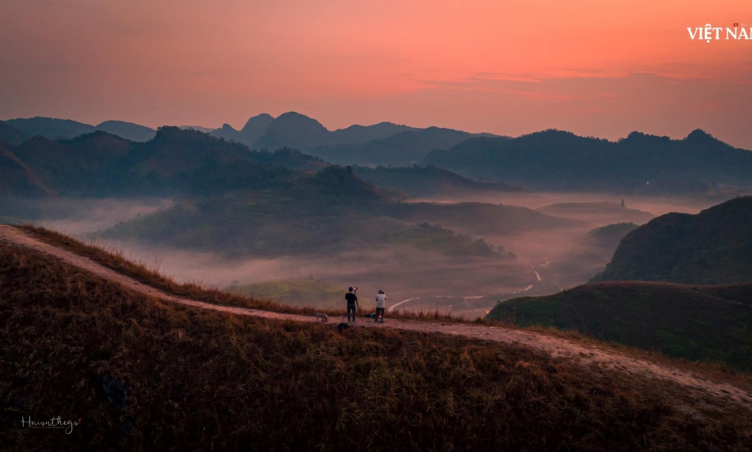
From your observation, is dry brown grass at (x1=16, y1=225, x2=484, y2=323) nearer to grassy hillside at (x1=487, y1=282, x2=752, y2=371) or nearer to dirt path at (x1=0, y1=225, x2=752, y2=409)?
dirt path at (x1=0, y1=225, x2=752, y2=409)

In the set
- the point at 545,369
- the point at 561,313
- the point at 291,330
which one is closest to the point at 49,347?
the point at 291,330

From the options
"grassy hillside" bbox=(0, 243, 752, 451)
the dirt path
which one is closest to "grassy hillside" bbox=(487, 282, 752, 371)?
the dirt path

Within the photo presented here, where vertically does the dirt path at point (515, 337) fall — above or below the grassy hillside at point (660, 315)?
above

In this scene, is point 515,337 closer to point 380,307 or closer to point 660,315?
point 380,307

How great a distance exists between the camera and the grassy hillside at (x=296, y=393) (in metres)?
21.3

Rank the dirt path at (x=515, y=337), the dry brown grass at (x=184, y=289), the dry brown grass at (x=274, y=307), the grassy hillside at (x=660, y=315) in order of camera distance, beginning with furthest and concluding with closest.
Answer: the grassy hillside at (x=660, y=315) < the dry brown grass at (x=184, y=289) < the dry brown grass at (x=274, y=307) < the dirt path at (x=515, y=337)

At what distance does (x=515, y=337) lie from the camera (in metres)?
29.8

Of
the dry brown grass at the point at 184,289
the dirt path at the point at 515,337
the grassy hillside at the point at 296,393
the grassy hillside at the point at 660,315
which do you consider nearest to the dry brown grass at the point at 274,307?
the dry brown grass at the point at 184,289

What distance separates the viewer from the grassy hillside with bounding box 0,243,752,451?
2133 cm

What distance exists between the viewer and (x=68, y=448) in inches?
824

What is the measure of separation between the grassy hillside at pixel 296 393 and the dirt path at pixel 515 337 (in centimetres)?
151

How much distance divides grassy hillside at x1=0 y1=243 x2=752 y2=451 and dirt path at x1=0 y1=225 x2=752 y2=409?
1.51 m

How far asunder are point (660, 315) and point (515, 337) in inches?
3623

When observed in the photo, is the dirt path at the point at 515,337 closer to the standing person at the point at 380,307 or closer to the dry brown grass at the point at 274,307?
the standing person at the point at 380,307
